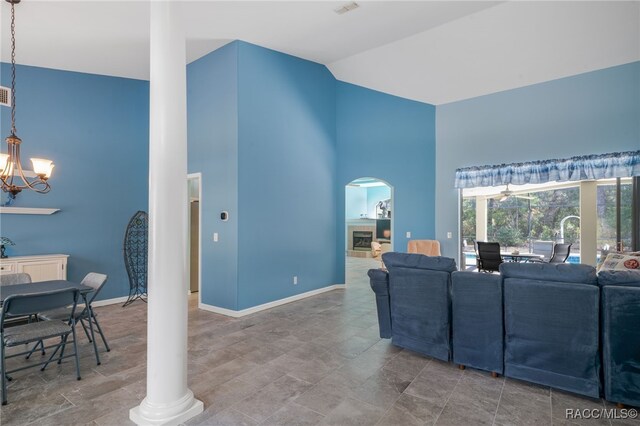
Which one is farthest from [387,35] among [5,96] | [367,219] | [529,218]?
[367,219]

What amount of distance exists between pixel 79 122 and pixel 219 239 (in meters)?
2.84

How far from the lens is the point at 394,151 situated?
6.55 metres

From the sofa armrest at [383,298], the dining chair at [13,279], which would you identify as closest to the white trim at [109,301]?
the dining chair at [13,279]

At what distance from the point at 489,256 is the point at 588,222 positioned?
5.31 ft

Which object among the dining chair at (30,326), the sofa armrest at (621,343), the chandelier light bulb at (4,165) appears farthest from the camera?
the chandelier light bulb at (4,165)

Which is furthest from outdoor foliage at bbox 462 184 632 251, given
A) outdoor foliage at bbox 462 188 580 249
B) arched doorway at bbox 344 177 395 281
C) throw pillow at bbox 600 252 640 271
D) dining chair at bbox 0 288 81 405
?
dining chair at bbox 0 288 81 405

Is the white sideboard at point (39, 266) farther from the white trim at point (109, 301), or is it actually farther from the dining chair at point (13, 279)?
the dining chair at point (13, 279)

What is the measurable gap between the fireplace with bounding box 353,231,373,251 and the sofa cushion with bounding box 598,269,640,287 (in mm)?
10080

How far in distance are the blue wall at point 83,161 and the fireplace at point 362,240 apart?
27.9 ft

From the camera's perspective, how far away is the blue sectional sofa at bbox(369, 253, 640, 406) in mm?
2400

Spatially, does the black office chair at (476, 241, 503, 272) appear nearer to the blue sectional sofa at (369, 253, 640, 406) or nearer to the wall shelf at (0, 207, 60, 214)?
the blue sectional sofa at (369, 253, 640, 406)

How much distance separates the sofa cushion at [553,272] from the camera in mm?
2516

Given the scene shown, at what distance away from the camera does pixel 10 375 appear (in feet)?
9.50

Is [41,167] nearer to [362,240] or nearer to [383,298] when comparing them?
[383,298]
